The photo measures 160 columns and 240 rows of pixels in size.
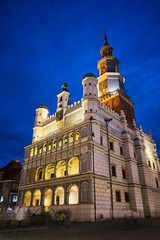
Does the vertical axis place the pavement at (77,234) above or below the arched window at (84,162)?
below

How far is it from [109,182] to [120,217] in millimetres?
5898

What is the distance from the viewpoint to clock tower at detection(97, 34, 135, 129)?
148ft

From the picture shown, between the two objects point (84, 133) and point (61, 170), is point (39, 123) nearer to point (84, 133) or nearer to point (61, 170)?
point (61, 170)

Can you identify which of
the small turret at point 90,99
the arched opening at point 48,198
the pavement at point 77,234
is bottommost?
the pavement at point 77,234

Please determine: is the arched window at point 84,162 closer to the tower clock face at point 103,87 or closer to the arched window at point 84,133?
the arched window at point 84,133

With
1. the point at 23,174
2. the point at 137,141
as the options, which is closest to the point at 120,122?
the point at 137,141

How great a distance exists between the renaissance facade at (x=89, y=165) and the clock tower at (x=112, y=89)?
1.21ft

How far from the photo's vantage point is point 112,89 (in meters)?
48.7

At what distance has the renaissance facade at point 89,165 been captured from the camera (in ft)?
89.1

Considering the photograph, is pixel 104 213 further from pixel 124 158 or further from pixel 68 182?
pixel 124 158

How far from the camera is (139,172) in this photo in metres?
38.4

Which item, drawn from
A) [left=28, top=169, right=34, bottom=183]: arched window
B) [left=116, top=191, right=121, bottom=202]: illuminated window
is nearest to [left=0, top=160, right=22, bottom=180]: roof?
[left=28, top=169, right=34, bottom=183]: arched window

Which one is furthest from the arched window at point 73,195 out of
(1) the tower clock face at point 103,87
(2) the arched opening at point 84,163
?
(1) the tower clock face at point 103,87

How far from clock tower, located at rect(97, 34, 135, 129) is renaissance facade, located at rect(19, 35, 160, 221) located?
1.21ft
